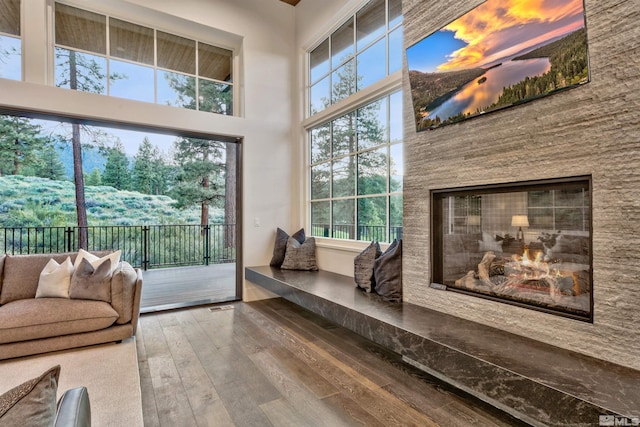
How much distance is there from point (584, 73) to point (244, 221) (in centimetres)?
364

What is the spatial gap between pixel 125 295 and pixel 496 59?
341 centimetres

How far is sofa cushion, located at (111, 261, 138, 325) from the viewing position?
9.25ft

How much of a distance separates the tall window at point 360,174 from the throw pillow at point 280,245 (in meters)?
0.20

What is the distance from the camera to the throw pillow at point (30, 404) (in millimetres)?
619

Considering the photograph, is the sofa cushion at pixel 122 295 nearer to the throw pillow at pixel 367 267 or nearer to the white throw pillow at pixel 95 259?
the white throw pillow at pixel 95 259

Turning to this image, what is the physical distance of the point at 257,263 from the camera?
440cm

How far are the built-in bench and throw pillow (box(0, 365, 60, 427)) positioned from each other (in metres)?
1.76

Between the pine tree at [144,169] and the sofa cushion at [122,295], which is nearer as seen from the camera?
the sofa cushion at [122,295]

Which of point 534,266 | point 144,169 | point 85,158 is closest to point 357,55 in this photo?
point 534,266

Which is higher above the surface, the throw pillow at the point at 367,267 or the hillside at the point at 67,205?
the hillside at the point at 67,205

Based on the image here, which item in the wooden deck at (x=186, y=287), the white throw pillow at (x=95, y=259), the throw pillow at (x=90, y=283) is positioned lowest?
the wooden deck at (x=186, y=287)

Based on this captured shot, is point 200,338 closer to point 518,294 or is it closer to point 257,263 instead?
point 257,263

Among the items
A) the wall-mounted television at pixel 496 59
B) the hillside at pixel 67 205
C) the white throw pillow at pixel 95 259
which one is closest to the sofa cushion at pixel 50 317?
the white throw pillow at pixel 95 259

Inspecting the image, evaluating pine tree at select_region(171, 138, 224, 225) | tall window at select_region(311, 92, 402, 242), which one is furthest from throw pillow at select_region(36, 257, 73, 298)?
pine tree at select_region(171, 138, 224, 225)
